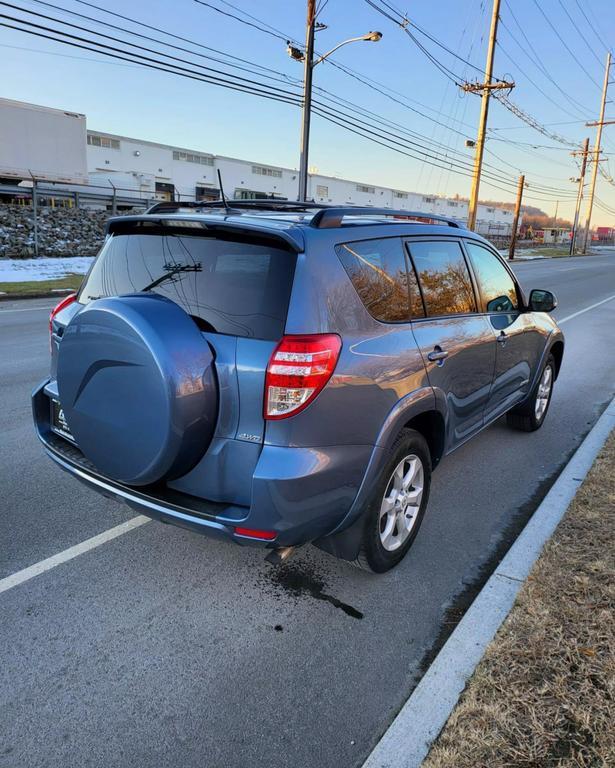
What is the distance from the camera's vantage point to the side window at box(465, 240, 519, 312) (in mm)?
4215

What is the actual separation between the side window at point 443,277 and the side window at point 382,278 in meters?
0.15

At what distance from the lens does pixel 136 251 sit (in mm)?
3021

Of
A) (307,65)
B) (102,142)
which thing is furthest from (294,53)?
(102,142)

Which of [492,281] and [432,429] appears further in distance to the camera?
[492,281]

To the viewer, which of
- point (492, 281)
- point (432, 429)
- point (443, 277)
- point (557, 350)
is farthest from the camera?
point (557, 350)

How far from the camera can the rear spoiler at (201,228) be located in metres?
2.55

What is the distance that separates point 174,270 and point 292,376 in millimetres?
860

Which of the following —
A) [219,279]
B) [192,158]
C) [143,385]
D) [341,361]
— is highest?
[192,158]

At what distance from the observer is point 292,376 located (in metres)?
2.40

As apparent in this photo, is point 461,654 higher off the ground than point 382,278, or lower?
lower

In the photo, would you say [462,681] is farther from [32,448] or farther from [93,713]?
[32,448]

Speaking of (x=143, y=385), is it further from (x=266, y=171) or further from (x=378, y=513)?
(x=266, y=171)

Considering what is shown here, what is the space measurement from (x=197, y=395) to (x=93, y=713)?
1.28 meters

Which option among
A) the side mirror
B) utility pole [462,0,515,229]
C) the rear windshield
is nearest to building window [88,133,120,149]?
utility pole [462,0,515,229]
